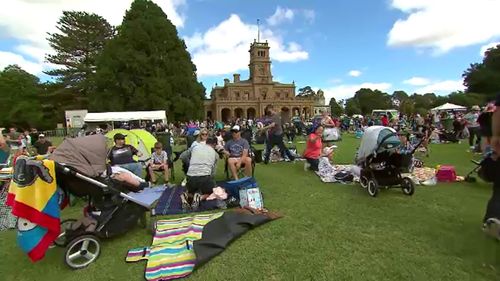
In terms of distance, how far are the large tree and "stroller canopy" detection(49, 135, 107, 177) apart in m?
28.5

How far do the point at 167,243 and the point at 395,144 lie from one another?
397 centimetres

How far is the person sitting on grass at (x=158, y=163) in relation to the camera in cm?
732

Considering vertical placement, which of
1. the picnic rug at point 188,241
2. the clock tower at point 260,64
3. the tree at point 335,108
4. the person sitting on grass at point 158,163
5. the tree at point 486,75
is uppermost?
the clock tower at point 260,64

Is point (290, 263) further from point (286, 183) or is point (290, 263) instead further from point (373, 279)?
point (286, 183)

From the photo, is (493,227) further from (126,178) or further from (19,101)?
(19,101)

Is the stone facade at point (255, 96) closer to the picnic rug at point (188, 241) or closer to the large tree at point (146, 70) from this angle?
the large tree at point (146, 70)

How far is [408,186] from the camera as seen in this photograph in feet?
18.6

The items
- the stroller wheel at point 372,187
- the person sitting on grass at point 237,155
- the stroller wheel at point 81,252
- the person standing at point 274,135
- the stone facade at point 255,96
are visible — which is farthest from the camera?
the stone facade at point 255,96

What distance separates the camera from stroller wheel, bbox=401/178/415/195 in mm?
5609

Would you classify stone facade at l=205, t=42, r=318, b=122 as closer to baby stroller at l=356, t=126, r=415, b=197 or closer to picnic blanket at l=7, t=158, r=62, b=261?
baby stroller at l=356, t=126, r=415, b=197

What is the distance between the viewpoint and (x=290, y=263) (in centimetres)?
322

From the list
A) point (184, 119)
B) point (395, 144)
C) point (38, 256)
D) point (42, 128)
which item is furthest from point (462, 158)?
point (42, 128)

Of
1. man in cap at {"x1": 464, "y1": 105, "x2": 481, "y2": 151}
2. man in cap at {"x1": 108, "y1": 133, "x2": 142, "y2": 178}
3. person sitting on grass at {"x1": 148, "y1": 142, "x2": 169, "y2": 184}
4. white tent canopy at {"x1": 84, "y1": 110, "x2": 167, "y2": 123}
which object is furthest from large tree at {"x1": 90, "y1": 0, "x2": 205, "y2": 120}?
man in cap at {"x1": 108, "y1": 133, "x2": 142, "y2": 178}

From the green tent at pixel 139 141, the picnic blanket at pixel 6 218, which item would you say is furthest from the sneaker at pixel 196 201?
the green tent at pixel 139 141
